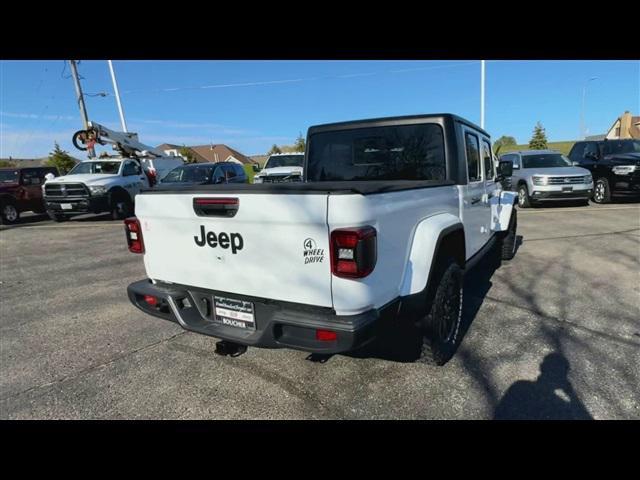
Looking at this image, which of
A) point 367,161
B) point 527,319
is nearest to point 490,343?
point 527,319

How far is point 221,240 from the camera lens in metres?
2.27

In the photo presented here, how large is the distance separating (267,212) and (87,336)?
9.43ft

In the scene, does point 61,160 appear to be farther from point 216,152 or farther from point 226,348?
point 226,348

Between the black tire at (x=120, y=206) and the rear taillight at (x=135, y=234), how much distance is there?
1039 cm

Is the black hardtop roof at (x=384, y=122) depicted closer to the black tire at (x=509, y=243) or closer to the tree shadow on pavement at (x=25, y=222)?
the black tire at (x=509, y=243)

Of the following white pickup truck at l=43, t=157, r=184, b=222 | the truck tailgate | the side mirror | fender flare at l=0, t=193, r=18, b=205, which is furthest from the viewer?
fender flare at l=0, t=193, r=18, b=205

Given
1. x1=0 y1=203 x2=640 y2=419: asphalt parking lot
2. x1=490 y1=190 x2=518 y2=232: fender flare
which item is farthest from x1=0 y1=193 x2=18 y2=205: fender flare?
x1=490 y1=190 x2=518 y2=232: fender flare

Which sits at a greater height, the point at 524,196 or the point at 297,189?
the point at 297,189

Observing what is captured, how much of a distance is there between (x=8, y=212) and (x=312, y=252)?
15.1m

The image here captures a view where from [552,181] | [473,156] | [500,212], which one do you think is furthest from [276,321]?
[552,181]

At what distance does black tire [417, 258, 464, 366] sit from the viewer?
2605mm

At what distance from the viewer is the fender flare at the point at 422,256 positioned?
2311 millimetres

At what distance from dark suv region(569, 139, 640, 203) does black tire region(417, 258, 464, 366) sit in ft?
37.8

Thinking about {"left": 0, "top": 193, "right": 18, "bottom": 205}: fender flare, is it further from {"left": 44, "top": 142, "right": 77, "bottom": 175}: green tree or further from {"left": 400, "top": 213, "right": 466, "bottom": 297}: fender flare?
{"left": 44, "top": 142, "right": 77, "bottom": 175}: green tree
